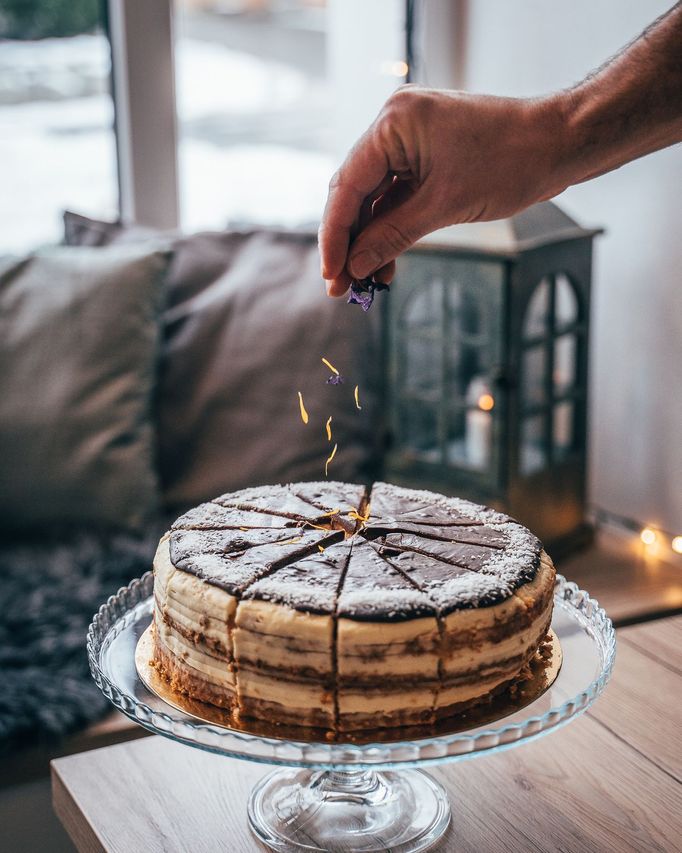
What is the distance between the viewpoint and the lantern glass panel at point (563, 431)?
2127 millimetres

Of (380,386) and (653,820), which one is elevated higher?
(380,386)

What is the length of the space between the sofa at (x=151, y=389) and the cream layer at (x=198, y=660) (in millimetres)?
802

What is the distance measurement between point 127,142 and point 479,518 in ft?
5.38

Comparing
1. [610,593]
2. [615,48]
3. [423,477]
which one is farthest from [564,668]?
[615,48]

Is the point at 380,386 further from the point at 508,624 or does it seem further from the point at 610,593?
the point at 508,624

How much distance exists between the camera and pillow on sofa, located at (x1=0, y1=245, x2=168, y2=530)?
2.01 meters

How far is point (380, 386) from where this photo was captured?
87.7 inches

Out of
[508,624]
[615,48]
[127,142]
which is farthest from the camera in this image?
[127,142]

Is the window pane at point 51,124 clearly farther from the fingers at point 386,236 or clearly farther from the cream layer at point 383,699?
the cream layer at point 383,699

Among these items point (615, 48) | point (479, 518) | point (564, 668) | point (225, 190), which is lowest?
point (564, 668)

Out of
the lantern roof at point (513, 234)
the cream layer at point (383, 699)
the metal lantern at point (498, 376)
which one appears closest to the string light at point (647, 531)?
the metal lantern at point (498, 376)

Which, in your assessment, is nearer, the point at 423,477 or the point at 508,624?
the point at 508,624

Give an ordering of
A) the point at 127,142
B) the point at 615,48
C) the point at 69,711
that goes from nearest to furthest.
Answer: the point at 69,711 < the point at 615,48 < the point at 127,142

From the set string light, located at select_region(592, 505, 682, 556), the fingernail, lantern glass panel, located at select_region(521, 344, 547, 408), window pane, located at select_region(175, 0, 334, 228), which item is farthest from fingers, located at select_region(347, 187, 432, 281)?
window pane, located at select_region(175, 0, 334, 228)
